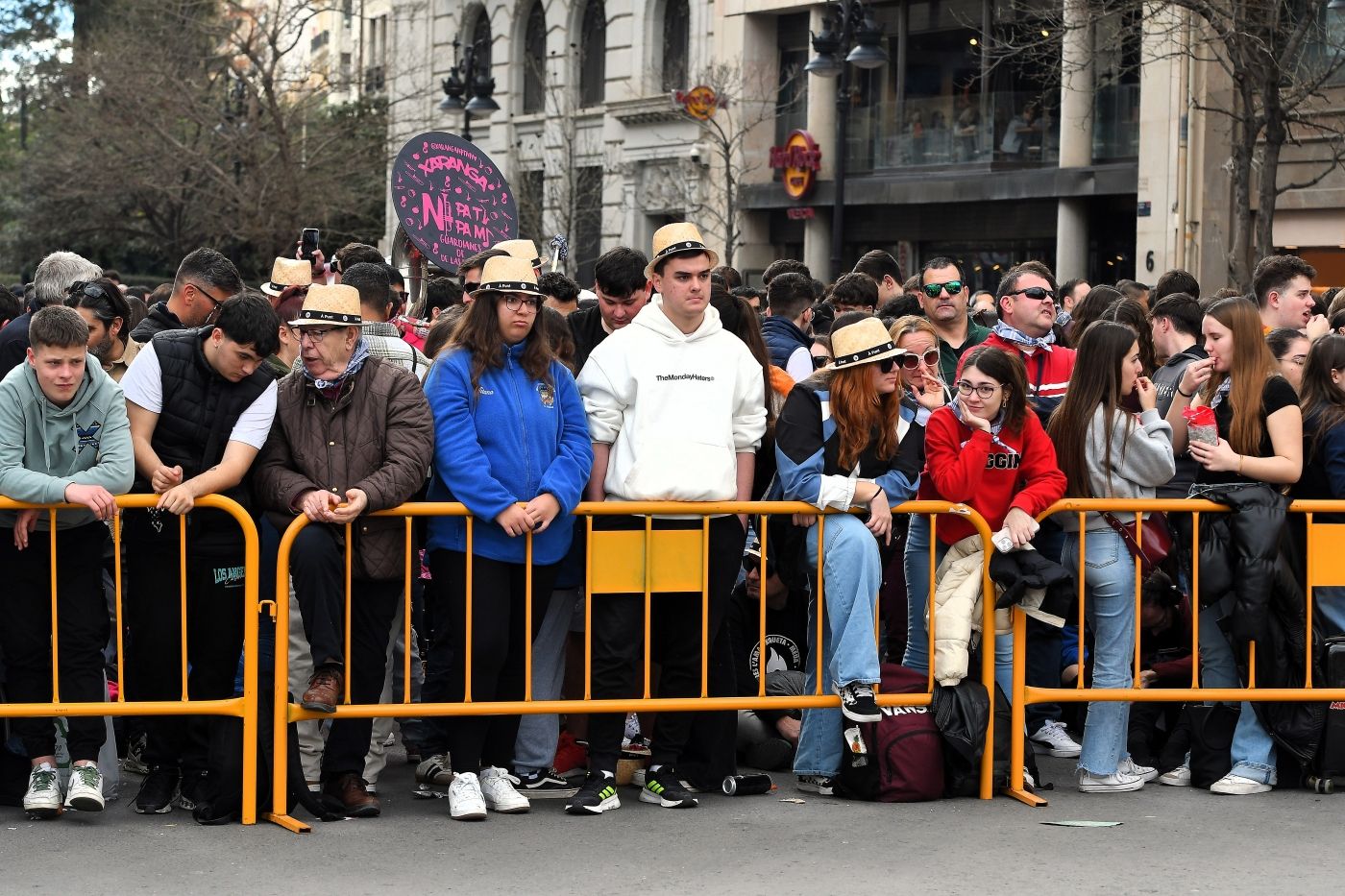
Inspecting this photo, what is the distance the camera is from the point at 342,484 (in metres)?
7.16

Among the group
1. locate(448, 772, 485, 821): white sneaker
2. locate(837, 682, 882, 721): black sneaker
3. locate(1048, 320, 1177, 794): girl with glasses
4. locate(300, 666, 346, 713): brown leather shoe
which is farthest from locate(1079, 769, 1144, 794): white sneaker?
locate(300, 666, 346, 713): brown leather shoe

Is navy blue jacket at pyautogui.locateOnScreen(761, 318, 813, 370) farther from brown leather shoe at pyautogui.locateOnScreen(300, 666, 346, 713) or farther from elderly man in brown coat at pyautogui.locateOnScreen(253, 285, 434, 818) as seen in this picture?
brown leather shoe at pyautogui.locateOnScreen(300, 666, 346, 713)

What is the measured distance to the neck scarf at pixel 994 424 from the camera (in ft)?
25.0

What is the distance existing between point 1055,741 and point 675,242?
126 inches

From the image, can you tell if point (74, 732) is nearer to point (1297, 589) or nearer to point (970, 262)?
point (1297, 589)

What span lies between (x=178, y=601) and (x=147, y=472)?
1.72ft

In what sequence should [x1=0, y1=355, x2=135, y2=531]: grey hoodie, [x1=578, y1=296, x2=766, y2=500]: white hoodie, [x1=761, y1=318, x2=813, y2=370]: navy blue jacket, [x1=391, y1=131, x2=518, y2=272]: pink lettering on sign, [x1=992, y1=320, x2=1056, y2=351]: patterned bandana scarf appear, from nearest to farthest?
[x1=0, y1=355, x2=135, y2=531]: grey hoodie
[x1=578, y1=296, x2=766, y2=500]: white hoodie
[x1=992, y1=320, x2=1056, y2=351]: patterned bandana scarf
[x1=761, y1=318, x2=813, y2=370]: navy blue jacket
[x1=391, y1=131, x2=518, y2=272]: pink lettering on sign

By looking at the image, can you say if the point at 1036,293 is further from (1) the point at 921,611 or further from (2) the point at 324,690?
(2) the point at 324,690

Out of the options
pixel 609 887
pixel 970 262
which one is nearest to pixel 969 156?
pixel 970 262

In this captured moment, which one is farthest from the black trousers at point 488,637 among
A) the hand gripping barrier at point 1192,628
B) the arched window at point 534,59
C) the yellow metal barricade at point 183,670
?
the arched window at point 534,59

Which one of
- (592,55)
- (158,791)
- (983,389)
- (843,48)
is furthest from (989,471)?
(592,55)

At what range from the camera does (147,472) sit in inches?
284

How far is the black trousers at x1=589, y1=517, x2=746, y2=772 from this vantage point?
747cm

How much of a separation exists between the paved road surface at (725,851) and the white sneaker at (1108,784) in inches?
4.2
